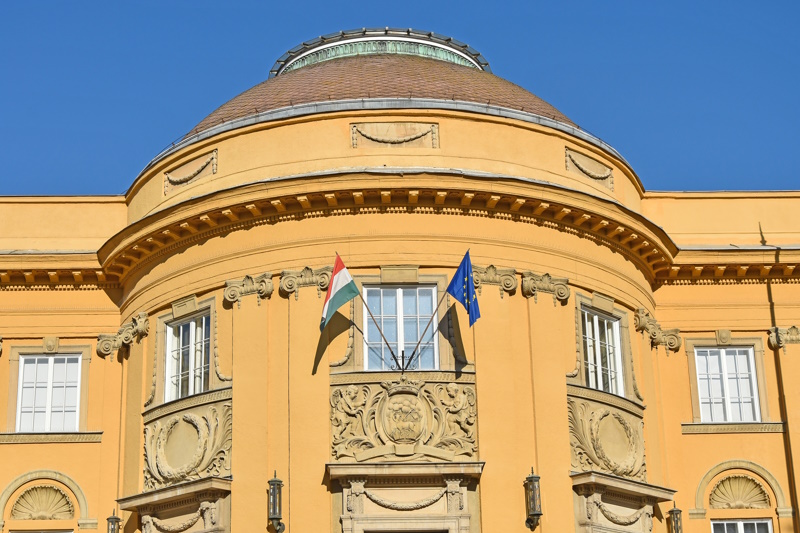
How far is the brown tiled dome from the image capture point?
92.5 ft

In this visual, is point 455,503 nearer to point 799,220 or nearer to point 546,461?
point 546,461

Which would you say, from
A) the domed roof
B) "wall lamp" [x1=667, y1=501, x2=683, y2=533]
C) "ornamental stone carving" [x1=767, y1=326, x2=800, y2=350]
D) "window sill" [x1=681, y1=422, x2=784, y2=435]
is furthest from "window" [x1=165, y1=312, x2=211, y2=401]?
"ornamental stone carving" [x1=767, y1=326, x2=800, y2=350]

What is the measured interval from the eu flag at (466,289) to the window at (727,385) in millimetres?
6521

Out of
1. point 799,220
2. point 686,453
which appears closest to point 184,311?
point 686,453

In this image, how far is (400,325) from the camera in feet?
83.0

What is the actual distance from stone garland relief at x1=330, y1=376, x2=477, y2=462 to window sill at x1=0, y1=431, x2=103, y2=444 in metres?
5.95

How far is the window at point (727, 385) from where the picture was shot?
28766 millimetres

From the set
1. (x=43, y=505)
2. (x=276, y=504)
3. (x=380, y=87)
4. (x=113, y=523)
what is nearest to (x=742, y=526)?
(x=276, y=504)

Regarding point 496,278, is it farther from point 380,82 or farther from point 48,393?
point 48,393

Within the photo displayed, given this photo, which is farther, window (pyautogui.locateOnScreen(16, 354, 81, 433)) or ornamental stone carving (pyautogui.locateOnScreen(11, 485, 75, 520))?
window (pyautogui.locateOnScreen(16, 354, 81, 433))

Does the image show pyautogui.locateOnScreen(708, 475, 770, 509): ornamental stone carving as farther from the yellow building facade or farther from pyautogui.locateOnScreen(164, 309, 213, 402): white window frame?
pyautogui.locateOnScreen(164, 309, 213, 402): white window frame

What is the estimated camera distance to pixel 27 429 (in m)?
28.0

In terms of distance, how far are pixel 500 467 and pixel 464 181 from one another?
5.29 metres

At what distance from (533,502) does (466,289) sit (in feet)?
12.9
